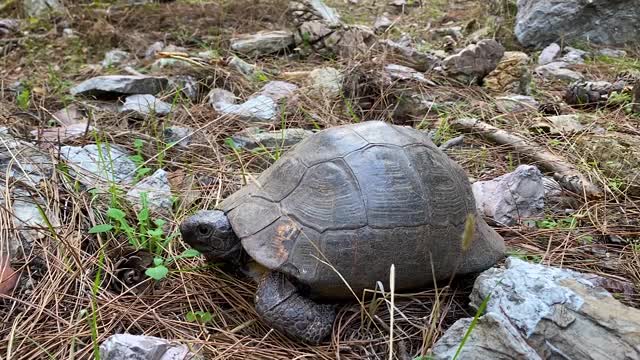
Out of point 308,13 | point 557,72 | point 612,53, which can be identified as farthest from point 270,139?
point 612,53

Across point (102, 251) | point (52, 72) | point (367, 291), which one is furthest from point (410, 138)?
point (52, 72)

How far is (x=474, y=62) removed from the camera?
166 inches

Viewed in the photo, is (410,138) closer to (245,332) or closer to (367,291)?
(367,291)

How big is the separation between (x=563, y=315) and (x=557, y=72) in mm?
3408

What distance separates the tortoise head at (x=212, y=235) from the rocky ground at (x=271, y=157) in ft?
0.43

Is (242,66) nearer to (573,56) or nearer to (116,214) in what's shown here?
(116,214)

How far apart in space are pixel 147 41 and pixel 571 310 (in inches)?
188

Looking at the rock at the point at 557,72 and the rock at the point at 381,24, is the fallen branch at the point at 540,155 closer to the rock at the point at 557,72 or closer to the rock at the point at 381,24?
the rock at the point at 557,72

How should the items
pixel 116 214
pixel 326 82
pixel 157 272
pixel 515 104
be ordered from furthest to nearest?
pixel 326 82
pixel 515 104
pixel 116 214
pixel 157 272

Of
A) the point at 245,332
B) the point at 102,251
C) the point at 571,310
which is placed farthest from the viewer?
the point at 102,251

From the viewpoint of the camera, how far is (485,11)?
20.9 ft

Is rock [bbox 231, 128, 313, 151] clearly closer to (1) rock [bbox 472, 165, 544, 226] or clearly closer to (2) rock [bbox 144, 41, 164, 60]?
(1) rock [bbox 472, 165, 544, 226]

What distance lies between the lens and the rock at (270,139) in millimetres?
3104

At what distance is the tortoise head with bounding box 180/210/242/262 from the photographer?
76.9 inches
